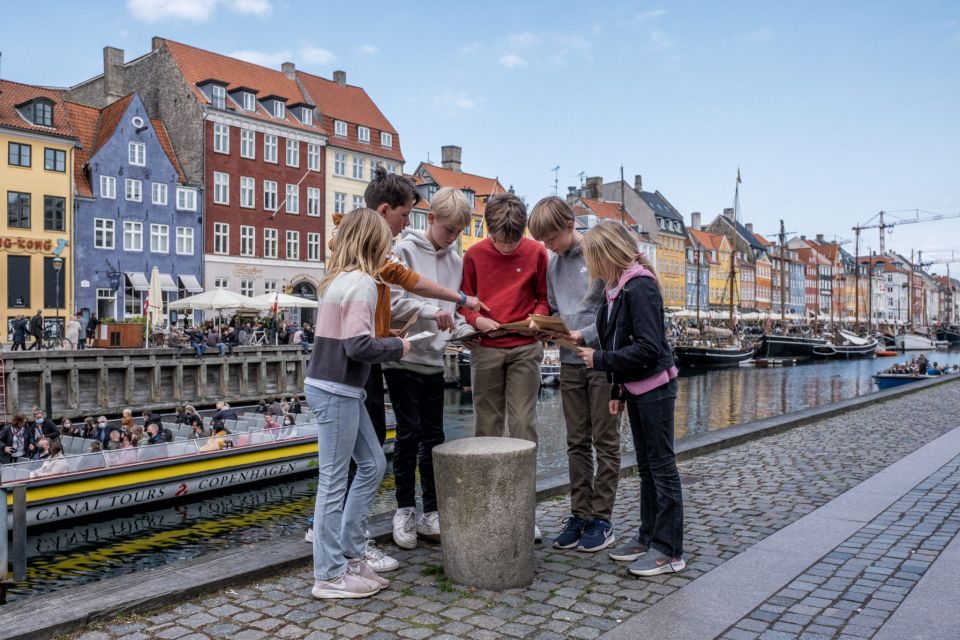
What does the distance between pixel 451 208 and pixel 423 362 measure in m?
0.95

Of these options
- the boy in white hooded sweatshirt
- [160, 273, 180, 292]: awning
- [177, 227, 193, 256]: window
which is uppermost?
[177, 227, 193, 256]: window

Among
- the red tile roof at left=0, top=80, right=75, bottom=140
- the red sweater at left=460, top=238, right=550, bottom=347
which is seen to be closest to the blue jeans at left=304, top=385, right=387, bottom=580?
the red sweater at left=460, top=238, right=550, bottom=347

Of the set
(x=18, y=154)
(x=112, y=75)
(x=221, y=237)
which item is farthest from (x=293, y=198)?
(x=18, y=154)

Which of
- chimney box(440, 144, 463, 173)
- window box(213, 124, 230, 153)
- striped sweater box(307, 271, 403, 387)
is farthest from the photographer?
chimney box(440, 144, 463, 173)

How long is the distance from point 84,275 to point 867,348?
61.4m

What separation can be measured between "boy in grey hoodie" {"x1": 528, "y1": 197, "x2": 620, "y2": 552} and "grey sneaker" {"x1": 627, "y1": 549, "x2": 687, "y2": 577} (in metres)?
0.51

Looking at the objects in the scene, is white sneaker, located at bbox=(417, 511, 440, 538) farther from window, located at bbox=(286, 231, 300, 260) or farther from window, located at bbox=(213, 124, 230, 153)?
window, located at bbox=(286, 231, 300, 260)

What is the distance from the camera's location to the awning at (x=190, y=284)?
39.2m

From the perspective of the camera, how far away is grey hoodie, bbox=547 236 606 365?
17.0 feet

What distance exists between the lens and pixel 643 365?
4613 mm

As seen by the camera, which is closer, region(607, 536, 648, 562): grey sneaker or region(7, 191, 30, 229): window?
region(607, 536, 648, 562): grey sneaker

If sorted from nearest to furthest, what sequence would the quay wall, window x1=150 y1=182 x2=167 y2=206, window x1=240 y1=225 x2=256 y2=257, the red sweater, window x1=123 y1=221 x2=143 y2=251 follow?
the red sweater → the quay wall → window x1=123 y1=221 x2=143 y2=251 → window x1=150 y1=182 x2=167 y2=206 → window x1=240 y1=225 x2=256 y2=257

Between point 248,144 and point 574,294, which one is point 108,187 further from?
point 574,294

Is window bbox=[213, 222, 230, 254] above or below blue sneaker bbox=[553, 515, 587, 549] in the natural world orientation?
above
